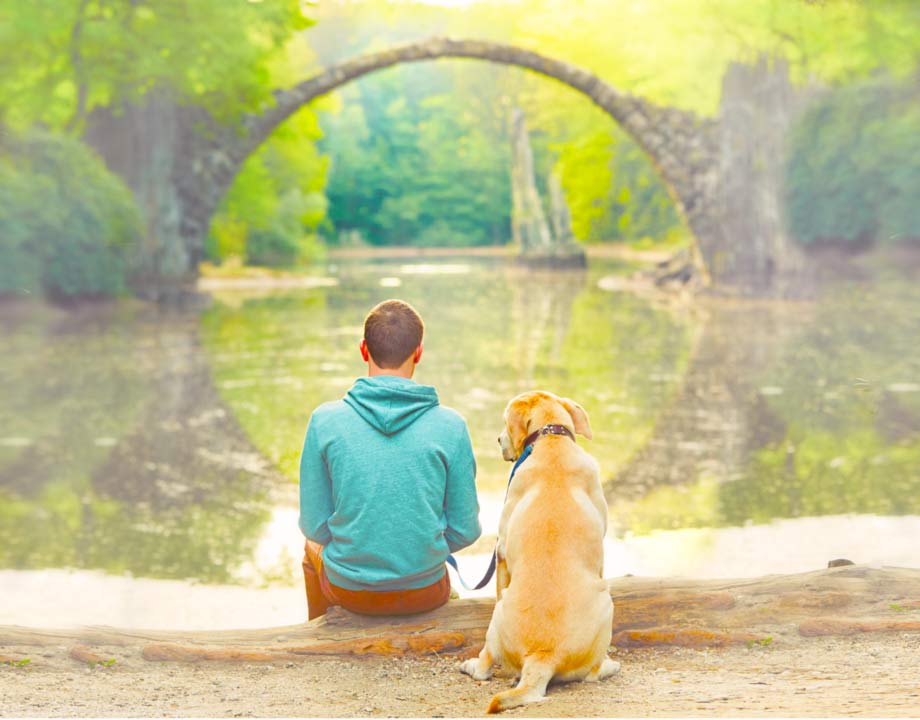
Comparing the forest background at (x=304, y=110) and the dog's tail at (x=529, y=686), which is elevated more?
the forest background at (x=304, y=110)

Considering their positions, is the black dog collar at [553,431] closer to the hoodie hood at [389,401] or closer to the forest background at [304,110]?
the hoodie hood at [389,401]

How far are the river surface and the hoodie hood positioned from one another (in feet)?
0.85

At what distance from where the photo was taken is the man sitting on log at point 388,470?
341 cm

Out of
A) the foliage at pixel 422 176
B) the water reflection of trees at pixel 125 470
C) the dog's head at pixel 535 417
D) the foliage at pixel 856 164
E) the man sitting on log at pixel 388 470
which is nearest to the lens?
the dog's head at pixel 535 417

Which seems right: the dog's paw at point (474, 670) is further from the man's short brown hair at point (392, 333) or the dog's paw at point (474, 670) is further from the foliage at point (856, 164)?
the foliage at point (856, 164)

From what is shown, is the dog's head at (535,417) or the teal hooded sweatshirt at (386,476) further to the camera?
the teal hooded sweatshirt at (386,476)

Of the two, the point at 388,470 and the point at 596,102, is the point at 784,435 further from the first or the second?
the point at 596,102

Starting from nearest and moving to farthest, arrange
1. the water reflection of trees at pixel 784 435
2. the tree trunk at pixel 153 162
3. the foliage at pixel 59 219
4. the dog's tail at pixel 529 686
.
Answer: the dog's tail at pixel 529 686, the water reflection of trees at pixel 784 435, the foliage at pixel 59 219, the tree trunk at pixel 153 162

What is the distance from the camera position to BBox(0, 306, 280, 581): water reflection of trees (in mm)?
6582

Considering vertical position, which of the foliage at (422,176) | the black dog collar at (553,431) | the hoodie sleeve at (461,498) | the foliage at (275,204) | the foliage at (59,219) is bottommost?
the hoodie sleeve at (461,498)

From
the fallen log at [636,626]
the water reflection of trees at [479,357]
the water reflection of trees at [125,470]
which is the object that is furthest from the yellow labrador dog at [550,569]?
the water reflection of trees at [479,357]

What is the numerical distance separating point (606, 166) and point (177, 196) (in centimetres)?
1932

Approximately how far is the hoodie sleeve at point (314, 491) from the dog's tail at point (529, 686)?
825mm

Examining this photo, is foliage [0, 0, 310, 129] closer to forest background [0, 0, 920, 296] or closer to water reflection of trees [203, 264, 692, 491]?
forest background [0, 0, 920, 296]
